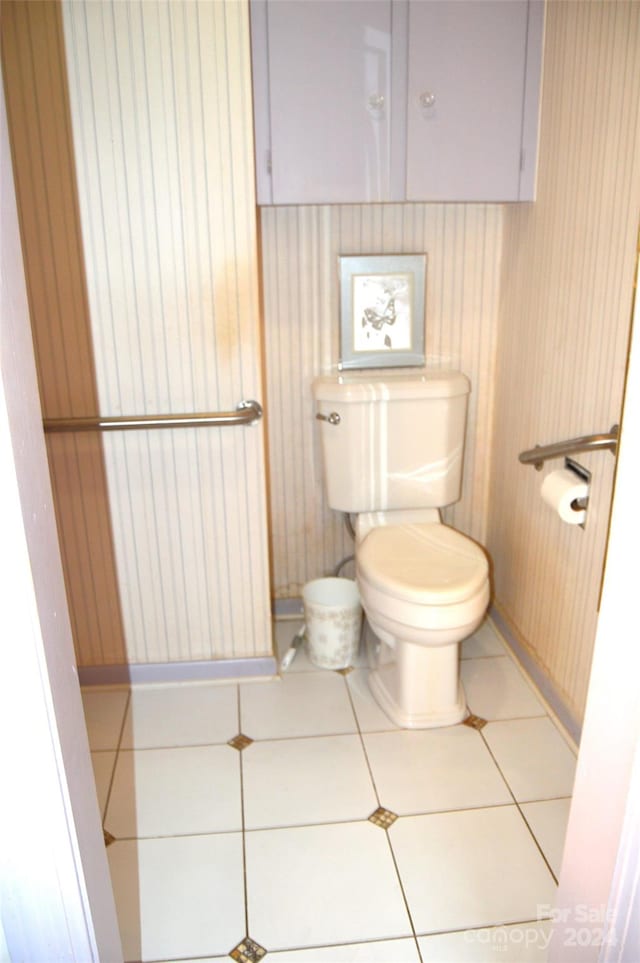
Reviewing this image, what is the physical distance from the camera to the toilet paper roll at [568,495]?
1.92 m

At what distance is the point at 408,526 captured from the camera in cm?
240

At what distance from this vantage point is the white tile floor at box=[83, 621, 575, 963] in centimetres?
157

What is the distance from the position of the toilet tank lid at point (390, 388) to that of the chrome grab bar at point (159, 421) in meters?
0.29

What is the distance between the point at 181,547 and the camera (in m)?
2.28

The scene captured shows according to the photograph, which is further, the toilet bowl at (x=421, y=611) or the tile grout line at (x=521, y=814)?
the toilet bowl at (x=421, y=611)

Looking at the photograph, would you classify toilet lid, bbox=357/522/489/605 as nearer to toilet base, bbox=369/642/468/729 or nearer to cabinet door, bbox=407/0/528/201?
toilet base, bbox=369/642/468/729

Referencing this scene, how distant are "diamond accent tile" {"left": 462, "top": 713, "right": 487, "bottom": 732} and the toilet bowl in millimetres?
28

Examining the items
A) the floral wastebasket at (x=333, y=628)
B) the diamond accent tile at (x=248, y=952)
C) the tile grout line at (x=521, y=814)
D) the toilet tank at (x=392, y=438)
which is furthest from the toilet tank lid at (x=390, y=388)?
the diamond accent tile at (x=248, y=952)

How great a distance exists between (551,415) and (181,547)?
113cm

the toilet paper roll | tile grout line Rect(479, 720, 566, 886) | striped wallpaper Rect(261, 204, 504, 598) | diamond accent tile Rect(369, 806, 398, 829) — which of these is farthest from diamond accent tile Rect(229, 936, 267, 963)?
striped wallpaper Rect(261, 204, 504, 598)

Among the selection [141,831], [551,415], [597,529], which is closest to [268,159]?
[551,415]

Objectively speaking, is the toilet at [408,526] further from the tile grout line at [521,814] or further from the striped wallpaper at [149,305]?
the striped wallpaper at [149,305]

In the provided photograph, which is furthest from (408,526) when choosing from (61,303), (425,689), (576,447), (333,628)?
(61,303)

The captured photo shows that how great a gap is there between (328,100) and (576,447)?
1.11 metres
